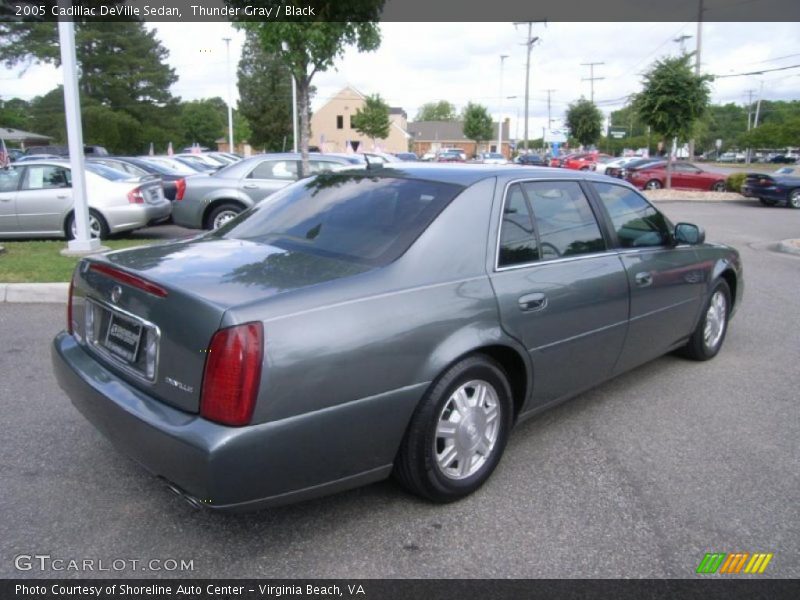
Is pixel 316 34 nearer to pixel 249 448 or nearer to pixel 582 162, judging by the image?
pixel 249 448

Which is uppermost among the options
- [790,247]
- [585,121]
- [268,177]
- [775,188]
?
[585,121]

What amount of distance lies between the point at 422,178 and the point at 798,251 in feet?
33.4

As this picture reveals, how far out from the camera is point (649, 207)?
464 cm

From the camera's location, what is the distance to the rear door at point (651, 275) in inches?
164

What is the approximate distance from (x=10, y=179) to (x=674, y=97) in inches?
801

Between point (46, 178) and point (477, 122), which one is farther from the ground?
point (477, 122)

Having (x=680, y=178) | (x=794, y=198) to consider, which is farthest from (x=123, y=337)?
(x=680, y=178)

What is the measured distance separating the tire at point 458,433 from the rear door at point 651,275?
1305mm

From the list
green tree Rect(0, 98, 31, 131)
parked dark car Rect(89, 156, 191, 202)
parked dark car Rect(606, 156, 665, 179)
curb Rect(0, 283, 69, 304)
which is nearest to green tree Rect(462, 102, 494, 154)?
parked dark car Rect(606, 156, 665, 179)

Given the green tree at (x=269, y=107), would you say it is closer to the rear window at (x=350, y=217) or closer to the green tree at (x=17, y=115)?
the green tree at (x=17, y=115)

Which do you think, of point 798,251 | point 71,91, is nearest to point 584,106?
point 798,251

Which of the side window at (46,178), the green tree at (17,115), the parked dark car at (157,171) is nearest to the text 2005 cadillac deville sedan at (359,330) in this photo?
the side window at (46,178)

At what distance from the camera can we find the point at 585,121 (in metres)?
56.8

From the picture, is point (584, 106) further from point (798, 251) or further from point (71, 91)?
point (71, 91)
